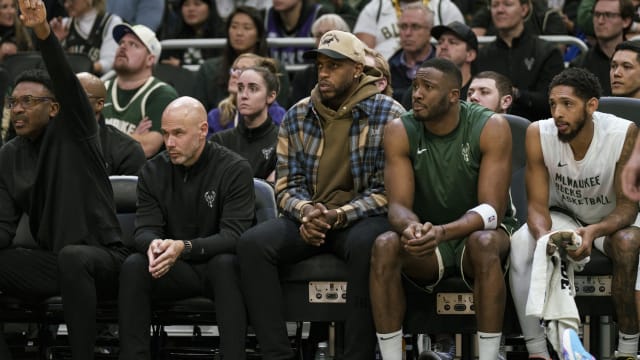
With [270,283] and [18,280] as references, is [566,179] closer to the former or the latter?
[270,283]

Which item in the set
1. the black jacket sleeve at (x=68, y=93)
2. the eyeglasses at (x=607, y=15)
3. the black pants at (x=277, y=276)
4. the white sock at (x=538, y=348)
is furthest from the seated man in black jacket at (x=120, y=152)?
the eyeglasses at (x=607, y=15)

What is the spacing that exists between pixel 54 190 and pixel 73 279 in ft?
2.15

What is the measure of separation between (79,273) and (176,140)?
93 centimetres

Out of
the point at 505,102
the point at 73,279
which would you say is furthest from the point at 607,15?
the point at 73,279

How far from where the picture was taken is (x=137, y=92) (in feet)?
30.6

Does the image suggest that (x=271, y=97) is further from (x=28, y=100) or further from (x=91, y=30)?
(x=91, y=30)

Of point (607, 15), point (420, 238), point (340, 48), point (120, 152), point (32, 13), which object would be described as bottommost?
point (420, 238)

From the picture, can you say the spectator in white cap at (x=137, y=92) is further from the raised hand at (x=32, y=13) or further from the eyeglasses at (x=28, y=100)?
the raised hand at (x=32, y=13)

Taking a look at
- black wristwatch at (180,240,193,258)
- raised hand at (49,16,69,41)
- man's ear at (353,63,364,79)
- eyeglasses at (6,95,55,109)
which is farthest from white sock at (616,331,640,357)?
raised hand at (49,16,69,41)

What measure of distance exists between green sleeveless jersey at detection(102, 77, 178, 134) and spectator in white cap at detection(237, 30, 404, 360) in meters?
2.29

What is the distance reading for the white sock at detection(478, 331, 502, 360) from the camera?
6188mm

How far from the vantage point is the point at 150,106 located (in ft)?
30.3

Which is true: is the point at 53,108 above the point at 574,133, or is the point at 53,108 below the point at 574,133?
above

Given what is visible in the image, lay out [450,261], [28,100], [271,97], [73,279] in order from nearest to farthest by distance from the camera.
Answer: [450,261]
[73,279]
[28,100]
[271,97]
